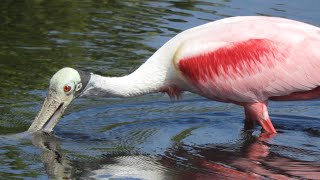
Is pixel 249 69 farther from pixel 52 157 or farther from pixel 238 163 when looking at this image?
pixel 52 157

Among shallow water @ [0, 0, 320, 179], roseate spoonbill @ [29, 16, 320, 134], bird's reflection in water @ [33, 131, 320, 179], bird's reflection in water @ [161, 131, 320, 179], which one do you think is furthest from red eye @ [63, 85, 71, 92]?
bird's reflection in water @ [161, 131, 320, 179]

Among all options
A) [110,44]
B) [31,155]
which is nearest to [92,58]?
[110,44]

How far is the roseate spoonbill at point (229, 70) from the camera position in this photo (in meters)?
12.5

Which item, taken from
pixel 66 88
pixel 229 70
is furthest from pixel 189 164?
pixel 66 88

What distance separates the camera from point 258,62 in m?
12.7

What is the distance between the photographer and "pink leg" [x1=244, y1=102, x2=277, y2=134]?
12.8m

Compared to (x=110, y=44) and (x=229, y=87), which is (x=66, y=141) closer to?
(x=229, y=87)

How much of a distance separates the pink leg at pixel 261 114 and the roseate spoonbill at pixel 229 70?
1cm

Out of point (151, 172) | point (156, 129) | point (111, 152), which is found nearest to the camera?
point (151, 172)

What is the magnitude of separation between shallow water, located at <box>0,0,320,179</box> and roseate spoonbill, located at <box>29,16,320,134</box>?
1.40 ft

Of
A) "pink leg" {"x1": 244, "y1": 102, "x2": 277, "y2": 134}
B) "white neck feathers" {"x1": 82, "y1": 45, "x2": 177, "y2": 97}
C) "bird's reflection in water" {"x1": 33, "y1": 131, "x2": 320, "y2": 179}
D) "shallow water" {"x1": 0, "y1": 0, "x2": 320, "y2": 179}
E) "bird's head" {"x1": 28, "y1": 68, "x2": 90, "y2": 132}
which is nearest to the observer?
"bird's reflection in water" {"x1": 33, "y1": 131, "x2": 320, "y2": 179}

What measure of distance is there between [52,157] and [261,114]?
2505 millimetres

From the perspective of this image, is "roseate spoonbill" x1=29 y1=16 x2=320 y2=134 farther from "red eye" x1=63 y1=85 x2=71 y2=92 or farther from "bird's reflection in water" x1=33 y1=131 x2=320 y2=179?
"bird's reflection in water" x1=33 y1=131 x2=320 y2=179

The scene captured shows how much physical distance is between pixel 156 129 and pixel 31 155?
169 cm
